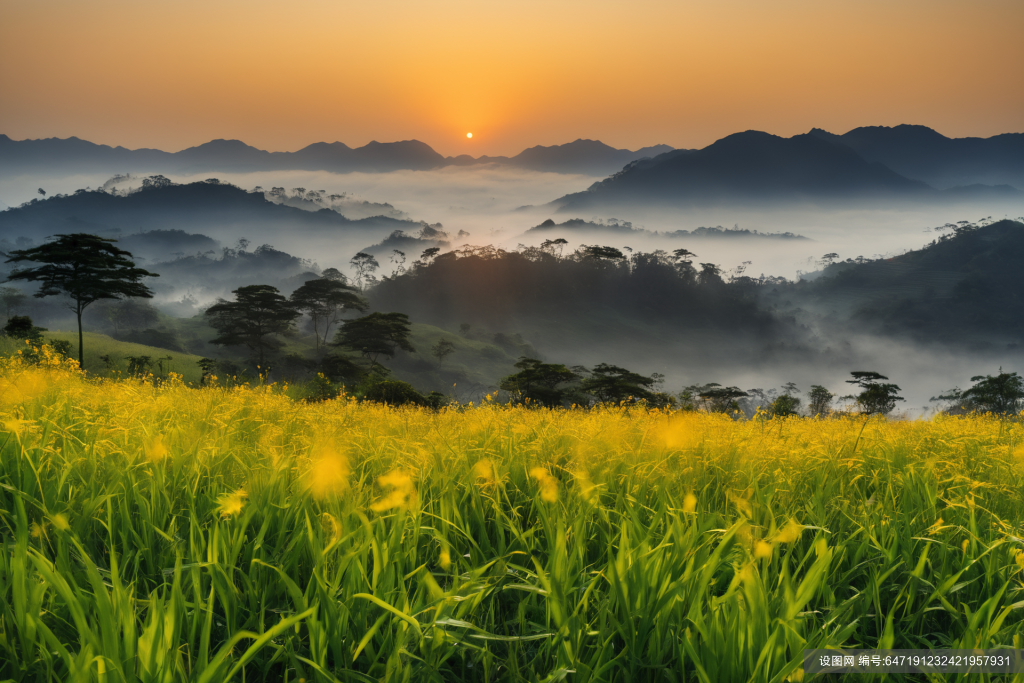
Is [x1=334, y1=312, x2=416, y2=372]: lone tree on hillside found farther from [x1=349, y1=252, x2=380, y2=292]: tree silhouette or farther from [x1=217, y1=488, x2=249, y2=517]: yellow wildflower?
[x1=349, y1=252, x2=380, y2=292]: tree silhouette

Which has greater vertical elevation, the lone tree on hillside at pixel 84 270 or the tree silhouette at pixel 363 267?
the tree silhouette at pixel 363 267

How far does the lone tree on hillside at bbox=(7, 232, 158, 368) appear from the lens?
36.9 m

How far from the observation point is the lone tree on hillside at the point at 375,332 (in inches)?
2554

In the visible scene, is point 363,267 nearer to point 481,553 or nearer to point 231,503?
point 481,553

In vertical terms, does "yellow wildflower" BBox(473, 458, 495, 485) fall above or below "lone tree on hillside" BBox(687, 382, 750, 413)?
above

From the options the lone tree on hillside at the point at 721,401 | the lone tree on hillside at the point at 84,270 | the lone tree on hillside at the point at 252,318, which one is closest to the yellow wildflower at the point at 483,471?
the lone tree on hillside at the point at 721,401

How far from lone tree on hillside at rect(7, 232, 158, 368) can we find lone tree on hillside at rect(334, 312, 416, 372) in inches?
1075

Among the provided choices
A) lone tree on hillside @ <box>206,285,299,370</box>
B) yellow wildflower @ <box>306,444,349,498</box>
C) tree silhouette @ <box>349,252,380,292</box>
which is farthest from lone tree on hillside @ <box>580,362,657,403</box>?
tree silhouette @ <box>349,252,380,292</box>

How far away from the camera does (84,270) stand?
38031 mm

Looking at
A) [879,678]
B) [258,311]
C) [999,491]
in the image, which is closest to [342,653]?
[879,678]

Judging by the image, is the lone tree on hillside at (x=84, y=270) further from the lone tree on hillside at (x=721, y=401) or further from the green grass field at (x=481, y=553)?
the green grass field at (x=481, y=553)

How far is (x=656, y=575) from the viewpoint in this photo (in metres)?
2.09

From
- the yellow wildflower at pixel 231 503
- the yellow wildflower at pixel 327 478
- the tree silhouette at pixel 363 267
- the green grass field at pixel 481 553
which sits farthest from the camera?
the tree silhouette at pixel 363 267

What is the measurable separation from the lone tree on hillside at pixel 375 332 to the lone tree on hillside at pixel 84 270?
2729 centimetres
